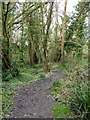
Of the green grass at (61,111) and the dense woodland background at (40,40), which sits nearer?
the green grass at (61,111)

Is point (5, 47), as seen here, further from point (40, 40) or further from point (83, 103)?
point (83, 103)

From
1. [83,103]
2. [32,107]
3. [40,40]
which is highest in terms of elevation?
[40,40]

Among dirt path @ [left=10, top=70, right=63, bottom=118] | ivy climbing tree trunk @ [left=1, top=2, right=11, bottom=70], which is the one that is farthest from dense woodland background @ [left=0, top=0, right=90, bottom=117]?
dirt path @ [left=10, top=70, right=63, bottom=118]

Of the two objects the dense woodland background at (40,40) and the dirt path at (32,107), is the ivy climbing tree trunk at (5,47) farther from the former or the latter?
the dirt path at (32,107)

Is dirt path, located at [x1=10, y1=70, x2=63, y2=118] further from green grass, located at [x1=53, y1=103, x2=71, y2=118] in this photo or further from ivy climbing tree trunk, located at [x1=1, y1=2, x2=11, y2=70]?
ivy climbing tree trunk, located at [x1=1, y1=2, x2=11, y2=70]

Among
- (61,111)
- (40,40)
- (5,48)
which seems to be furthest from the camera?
(40,40)

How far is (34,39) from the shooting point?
1082 centimetres

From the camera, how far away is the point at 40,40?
31.5ft

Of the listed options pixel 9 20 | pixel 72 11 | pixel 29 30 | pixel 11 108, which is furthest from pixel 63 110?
pixel 72 11

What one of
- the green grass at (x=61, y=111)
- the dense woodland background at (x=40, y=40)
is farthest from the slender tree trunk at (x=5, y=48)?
the green grass at (x=61, y=111)

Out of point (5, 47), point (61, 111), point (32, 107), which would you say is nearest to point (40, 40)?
point (5, 47)

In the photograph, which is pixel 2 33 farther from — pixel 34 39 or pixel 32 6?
pixel 34 39

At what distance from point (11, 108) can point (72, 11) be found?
9.97 meters

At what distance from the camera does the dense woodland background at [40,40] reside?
6035 mm
